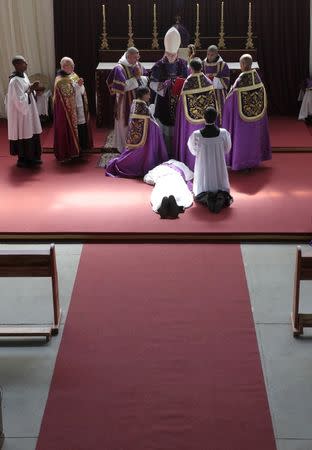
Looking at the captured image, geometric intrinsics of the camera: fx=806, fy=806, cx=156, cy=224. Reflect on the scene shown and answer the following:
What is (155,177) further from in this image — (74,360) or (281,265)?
(74,360)

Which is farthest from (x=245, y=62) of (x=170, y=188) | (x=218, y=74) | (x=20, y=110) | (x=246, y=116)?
(x=20, y=110)

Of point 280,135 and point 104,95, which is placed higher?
point 104,95

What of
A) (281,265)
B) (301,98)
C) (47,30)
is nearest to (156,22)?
(47,30)

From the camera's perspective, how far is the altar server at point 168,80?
12.5 m

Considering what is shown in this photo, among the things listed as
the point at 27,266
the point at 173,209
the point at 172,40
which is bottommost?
the point at 173,209

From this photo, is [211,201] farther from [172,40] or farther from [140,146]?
[172,40]

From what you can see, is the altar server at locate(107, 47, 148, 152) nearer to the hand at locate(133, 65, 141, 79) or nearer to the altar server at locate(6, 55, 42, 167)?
the hand at locate(133, 65, 141, 79)

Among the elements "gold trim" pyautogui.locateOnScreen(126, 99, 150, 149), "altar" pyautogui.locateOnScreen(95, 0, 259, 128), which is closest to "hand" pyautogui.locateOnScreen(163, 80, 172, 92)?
"gold trim" pyautogui.locateOnScreen(126, 99, 150, 149)

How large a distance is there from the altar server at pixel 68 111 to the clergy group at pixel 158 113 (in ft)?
0.05

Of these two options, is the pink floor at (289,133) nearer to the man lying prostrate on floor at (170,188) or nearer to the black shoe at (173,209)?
the man lying prostrate on floor at (170,188)

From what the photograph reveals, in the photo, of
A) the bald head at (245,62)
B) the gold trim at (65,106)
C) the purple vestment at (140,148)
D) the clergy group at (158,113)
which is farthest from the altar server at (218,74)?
the gold trim at (65,106)

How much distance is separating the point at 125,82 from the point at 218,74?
1527 millimetres

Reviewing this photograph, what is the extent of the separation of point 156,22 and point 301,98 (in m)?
3.21

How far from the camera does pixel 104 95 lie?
14.8 m
